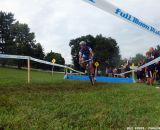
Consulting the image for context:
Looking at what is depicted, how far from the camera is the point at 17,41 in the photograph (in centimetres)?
7600

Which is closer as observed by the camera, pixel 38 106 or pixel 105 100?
pixel 38 106

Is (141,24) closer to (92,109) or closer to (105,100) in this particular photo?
(105,100)

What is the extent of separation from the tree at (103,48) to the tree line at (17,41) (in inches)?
413

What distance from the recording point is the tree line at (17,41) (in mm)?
72375

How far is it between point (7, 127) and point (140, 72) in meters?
17.7

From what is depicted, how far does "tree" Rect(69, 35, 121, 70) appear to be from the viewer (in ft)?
167

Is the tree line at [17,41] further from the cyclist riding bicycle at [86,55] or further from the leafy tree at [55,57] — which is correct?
the cyclist riding bicycle at [86,55]

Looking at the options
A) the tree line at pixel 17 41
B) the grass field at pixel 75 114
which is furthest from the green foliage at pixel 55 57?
the grass field at pixel 75 114

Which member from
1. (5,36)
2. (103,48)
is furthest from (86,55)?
(5,36)

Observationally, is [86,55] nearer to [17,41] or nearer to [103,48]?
[103,48]

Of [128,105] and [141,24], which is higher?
[141,24]

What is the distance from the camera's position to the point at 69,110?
602 centimetres

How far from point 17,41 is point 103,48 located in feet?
82.6

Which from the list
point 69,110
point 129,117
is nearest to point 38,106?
point 69,110
